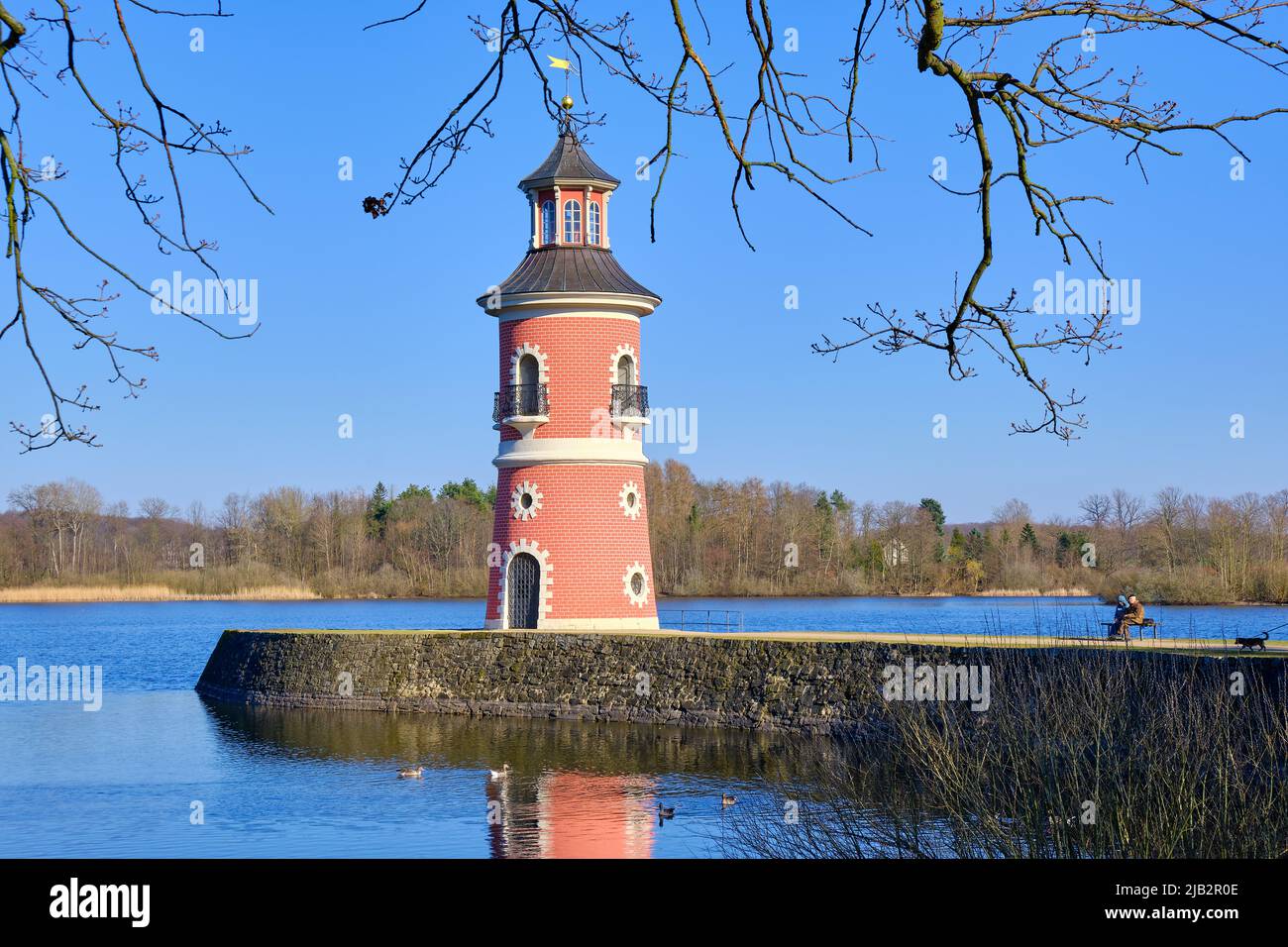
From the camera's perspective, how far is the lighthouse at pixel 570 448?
28.8 meters

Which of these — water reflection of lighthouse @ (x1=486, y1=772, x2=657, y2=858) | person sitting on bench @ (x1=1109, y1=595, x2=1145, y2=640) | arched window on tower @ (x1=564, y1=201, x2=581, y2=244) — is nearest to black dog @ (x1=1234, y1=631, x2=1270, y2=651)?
person sitting on bench @ (x1=1109, y1=595, x2=1145, y2=640)

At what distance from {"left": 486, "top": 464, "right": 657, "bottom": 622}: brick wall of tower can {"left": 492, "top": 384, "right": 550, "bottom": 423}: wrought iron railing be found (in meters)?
1.10

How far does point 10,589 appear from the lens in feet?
290

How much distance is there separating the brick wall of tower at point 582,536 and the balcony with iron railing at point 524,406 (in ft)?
2.92

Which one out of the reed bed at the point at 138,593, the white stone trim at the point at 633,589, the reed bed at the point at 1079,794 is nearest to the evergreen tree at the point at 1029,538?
the reed bed at the point at 138,593

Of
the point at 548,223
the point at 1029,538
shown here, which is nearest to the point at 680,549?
the point at 1029,538

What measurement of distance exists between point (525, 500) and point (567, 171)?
21.8 ft

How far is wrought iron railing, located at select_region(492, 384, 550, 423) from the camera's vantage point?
2905cm

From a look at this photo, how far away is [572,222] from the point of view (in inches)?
1202

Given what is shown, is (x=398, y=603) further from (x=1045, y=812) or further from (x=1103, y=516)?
(x=1045, y=812)

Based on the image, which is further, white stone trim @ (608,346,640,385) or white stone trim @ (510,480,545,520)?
white stone trim @ (608,346,640,385)

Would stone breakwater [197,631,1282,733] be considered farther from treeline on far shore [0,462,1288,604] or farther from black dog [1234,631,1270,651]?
treeline on far shore [0,462,1288,604]
